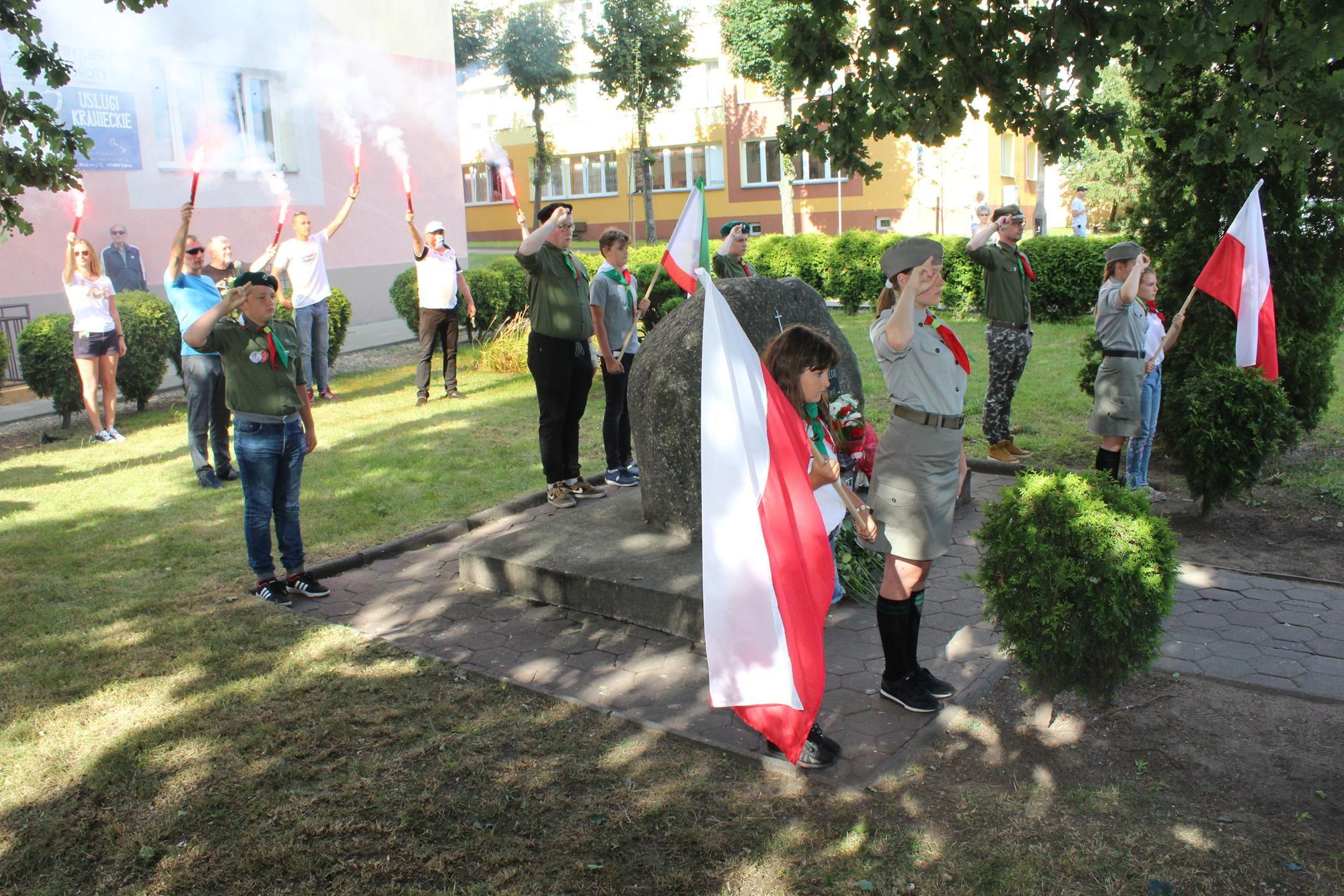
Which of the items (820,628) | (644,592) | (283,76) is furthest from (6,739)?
(283,76)

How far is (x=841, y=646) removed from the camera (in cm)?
549

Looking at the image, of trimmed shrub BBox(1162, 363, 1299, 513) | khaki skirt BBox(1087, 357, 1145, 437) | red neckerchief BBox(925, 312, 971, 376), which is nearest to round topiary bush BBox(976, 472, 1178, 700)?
red neckerchief BBox(925, 312, 971, 376)

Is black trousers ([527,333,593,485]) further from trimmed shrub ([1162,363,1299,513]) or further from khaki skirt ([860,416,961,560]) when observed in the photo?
trimmed shrub ([1162,363,1299,513])

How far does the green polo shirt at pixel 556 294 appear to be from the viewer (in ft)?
24.5

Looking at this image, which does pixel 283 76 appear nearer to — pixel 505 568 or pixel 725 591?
pixel 505 568

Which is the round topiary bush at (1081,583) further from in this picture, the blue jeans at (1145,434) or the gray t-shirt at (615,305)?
the gray t-shirt at (615,305)

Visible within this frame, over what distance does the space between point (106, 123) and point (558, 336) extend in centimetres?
1181

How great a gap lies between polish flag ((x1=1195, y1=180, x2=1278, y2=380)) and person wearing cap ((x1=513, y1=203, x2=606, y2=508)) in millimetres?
4462

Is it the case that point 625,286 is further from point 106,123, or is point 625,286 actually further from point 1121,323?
point 106,123

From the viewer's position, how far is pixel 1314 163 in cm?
877

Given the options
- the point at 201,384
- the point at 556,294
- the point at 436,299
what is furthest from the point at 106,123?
the point at 556,294

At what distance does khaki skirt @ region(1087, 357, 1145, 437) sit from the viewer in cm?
756

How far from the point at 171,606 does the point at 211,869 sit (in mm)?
2876

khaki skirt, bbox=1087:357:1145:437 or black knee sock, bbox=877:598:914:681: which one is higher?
khaki skirt, bbox=1087:357:1145:437
